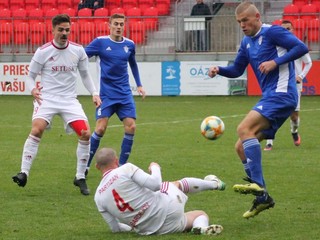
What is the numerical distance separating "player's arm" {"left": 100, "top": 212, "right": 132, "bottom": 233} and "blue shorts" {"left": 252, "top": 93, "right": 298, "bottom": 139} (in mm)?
1899

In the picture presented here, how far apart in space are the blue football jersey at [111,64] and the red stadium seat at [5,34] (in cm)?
1790

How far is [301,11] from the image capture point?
96.2ft

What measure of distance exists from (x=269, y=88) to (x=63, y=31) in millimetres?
2866

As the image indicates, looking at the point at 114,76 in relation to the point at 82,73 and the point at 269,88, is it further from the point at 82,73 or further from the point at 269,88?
the point at 269,88

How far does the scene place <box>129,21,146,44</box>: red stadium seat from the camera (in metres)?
29.8

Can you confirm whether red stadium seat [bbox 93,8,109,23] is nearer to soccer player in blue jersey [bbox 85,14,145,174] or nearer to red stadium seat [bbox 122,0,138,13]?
red stadium seat [bbox 122,0,138,13]

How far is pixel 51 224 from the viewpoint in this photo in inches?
355

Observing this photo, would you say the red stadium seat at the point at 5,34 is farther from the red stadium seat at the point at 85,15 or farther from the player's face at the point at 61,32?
the player's face at the point at 61,32

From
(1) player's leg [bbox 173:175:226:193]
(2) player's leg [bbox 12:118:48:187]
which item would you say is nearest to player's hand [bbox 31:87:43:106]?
(2) player's leg [bbox 12:118:48:187]

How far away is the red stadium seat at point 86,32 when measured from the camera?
30.0m

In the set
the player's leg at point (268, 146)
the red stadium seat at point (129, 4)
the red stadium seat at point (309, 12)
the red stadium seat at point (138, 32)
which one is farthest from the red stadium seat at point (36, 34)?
the player's leg at point (268, 146)

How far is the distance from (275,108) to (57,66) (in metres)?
3.10

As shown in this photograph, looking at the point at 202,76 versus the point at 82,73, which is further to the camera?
the point at 202,76

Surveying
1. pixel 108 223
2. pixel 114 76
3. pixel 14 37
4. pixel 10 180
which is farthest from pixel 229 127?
pixel 14 37
